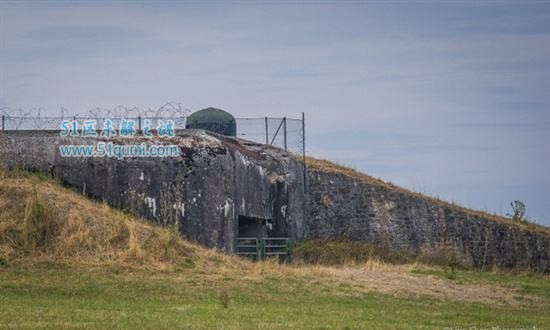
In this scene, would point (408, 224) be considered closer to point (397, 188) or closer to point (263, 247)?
point (397, 188)

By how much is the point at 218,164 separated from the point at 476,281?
841 centimetres

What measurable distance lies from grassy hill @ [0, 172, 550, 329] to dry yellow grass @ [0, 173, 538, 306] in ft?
0.10

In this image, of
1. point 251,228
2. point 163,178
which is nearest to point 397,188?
point 251,228

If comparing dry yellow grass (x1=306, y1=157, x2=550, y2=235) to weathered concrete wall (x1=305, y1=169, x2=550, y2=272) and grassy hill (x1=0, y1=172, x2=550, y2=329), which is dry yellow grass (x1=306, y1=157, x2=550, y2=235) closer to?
weathered concrete wall (x1=305, y1=169, x2=550, y2=272)

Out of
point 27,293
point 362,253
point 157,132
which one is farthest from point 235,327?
point 362,253

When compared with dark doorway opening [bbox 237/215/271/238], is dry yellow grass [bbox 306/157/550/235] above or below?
above

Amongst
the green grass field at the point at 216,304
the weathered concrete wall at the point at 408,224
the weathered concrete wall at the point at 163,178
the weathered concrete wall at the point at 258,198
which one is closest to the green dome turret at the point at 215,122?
the weathered concrete wall at the point at 258,198

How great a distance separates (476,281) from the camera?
103ft

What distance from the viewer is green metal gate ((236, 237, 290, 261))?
3347cm

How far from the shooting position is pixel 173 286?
2478 centimetres

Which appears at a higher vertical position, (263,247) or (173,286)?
(263,247)

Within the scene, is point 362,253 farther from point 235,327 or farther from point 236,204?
point 235,327

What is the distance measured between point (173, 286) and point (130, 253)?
3.25 m

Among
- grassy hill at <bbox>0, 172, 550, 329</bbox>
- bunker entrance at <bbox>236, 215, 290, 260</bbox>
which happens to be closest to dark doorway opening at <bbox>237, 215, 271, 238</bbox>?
bunker entrance at <bbox>236, 215, 290, 260</bbox>
